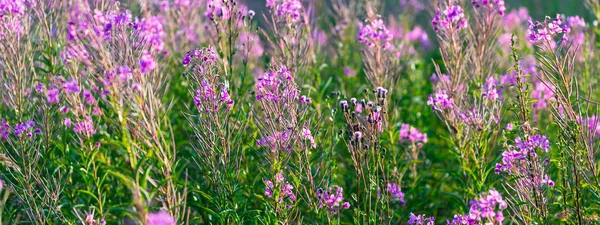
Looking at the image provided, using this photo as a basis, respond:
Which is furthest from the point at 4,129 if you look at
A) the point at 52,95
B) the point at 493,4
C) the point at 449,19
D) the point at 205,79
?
the point at 493,4

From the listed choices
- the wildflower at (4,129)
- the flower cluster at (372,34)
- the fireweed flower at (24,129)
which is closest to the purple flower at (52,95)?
the fireweed flower at (24,129)

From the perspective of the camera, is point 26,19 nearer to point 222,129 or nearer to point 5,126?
point 5,126

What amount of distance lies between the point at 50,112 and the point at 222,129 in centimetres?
115

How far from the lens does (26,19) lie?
4.57m

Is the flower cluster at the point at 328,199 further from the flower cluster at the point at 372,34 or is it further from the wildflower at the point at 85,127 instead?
the flower cluster at the point at 372,34

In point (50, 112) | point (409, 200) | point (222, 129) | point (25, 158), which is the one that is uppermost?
point (409, 200)

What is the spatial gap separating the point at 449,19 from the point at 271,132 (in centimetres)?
160

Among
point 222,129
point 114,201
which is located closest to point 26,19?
point 114,201

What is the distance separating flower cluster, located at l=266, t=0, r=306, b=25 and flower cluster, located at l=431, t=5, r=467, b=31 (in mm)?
953

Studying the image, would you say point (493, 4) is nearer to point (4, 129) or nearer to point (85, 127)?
point (85, 127)

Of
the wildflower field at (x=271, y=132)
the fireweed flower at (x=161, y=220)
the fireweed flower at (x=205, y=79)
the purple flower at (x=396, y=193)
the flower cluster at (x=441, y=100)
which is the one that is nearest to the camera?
the fireweed flower at (x=161, y=220)

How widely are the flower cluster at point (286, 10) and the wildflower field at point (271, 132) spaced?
11 mm

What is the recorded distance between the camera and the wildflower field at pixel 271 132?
3.33 m

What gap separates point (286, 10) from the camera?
15.4ft
